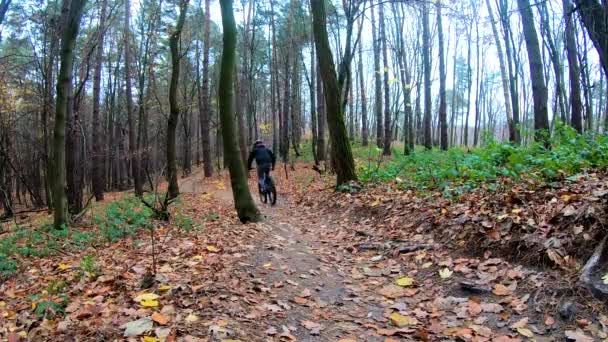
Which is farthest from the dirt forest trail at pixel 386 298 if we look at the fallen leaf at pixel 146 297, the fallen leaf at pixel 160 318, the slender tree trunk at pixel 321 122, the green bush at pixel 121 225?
the slender tree trunk at pixel 321 122

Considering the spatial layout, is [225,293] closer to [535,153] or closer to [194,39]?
[535,153]

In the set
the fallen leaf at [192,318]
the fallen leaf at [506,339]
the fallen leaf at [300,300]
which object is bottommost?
the fallen leaf at [506,339]

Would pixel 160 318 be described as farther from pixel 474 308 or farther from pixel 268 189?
pixel 268 189

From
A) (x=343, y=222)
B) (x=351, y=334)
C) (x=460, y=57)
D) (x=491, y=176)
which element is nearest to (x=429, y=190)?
(x=491, y=176)

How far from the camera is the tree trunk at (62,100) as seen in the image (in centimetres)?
862

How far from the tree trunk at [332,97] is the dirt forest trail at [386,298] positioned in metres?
4.55

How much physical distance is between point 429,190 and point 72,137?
1027 cm

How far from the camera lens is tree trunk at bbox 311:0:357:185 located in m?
10.1

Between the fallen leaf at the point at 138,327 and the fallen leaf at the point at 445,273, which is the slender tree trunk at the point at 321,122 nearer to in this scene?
the fallen leaf at the point at 445,273

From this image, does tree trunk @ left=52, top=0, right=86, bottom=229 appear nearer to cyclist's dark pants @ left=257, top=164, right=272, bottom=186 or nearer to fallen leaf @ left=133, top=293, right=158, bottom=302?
cyclist's dark pants @ left=257, top=164, right=272, bottom=186

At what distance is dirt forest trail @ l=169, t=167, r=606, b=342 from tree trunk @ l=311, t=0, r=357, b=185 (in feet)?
14.9

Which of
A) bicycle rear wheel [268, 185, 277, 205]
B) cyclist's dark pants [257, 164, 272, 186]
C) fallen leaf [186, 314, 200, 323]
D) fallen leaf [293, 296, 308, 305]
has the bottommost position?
fallen leaf [293, 296, 308, 305]

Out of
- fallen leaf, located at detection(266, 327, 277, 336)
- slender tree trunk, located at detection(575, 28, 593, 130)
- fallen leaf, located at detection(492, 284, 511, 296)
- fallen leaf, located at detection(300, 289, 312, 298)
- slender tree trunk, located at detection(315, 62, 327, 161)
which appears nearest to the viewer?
fallen leaf, located at detection(266, 327, 277, 336)

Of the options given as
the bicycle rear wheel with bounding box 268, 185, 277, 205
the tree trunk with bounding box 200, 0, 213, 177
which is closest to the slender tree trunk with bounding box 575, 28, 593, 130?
the bicycle rear wheel with bounding box 268, 185, 277, 205
